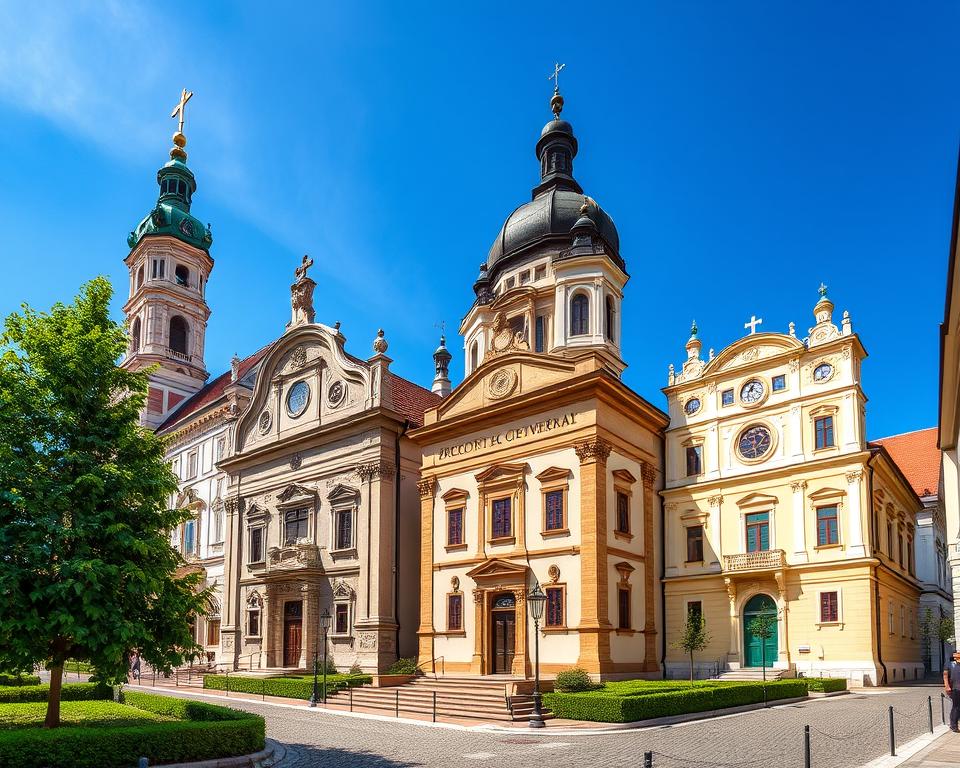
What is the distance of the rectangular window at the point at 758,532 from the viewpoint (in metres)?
33.8

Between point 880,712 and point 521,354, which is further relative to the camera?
point 521,354

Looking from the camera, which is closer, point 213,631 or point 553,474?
point 553,474

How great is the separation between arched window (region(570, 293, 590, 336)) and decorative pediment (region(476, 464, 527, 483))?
1318cm

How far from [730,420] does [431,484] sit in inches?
542

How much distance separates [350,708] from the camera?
28234 mm

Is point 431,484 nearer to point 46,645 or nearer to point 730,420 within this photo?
point 730,420

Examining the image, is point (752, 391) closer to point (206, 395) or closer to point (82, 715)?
point (82, 715)

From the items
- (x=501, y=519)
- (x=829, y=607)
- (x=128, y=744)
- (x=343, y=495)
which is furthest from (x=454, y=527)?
(x=128, y=744)

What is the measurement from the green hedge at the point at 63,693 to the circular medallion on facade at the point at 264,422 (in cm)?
2071

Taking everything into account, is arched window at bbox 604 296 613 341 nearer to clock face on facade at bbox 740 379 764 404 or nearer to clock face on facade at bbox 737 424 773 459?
clock face on facade at bbox 740 379 764 404

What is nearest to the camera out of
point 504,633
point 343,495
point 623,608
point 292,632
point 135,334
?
point 623,608

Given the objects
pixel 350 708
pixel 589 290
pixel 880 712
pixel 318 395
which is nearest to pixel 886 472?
pixel 880 712

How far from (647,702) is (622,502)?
449 inches

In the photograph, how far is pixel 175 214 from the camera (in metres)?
68.6
